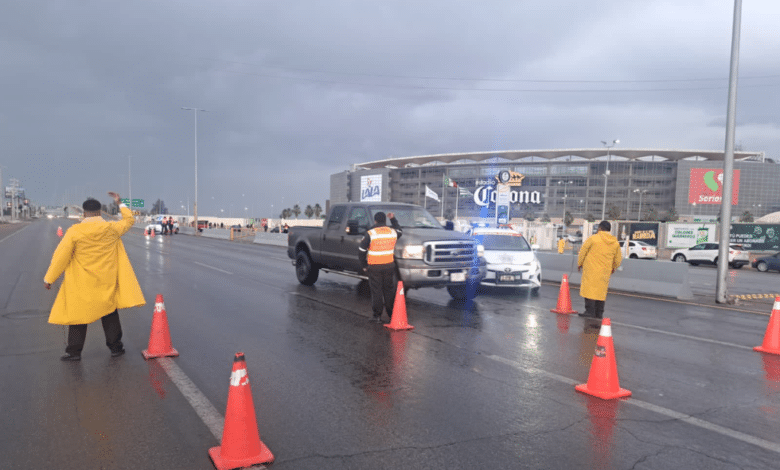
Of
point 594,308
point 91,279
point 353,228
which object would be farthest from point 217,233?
point 91,279

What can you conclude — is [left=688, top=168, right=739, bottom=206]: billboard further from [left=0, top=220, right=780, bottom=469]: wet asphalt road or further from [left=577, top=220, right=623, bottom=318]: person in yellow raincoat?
[left=0, top=220, right=780, bottom=469]: wet asphalt road

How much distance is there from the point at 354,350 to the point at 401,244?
11.7 ft

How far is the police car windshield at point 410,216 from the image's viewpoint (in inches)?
439

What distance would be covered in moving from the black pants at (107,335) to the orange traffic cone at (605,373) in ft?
17.5

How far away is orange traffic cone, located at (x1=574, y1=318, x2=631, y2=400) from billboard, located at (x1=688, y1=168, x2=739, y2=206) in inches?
3753

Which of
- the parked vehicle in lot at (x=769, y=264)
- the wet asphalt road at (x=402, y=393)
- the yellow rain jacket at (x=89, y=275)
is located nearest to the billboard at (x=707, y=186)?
the parked vehicle in lot at (x=769, y=264)

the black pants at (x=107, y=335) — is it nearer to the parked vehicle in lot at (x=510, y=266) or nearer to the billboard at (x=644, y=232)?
the parked vehicle in lot at (x=510, y=266)

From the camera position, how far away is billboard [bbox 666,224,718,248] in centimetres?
3491

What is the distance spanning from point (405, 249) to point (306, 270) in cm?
397

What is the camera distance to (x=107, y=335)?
628 cm

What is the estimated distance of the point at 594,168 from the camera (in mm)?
112562

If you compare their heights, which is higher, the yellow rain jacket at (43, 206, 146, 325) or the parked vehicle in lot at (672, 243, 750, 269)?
the yellow rain jacket at (43, 206, 146, 325)

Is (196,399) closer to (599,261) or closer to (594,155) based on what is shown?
(599,261)

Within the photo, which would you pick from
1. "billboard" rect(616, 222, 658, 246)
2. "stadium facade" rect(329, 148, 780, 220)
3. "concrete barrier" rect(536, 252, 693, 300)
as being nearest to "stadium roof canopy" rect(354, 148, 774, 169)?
"stadium facade" rect(329, 148, 780, 220)
